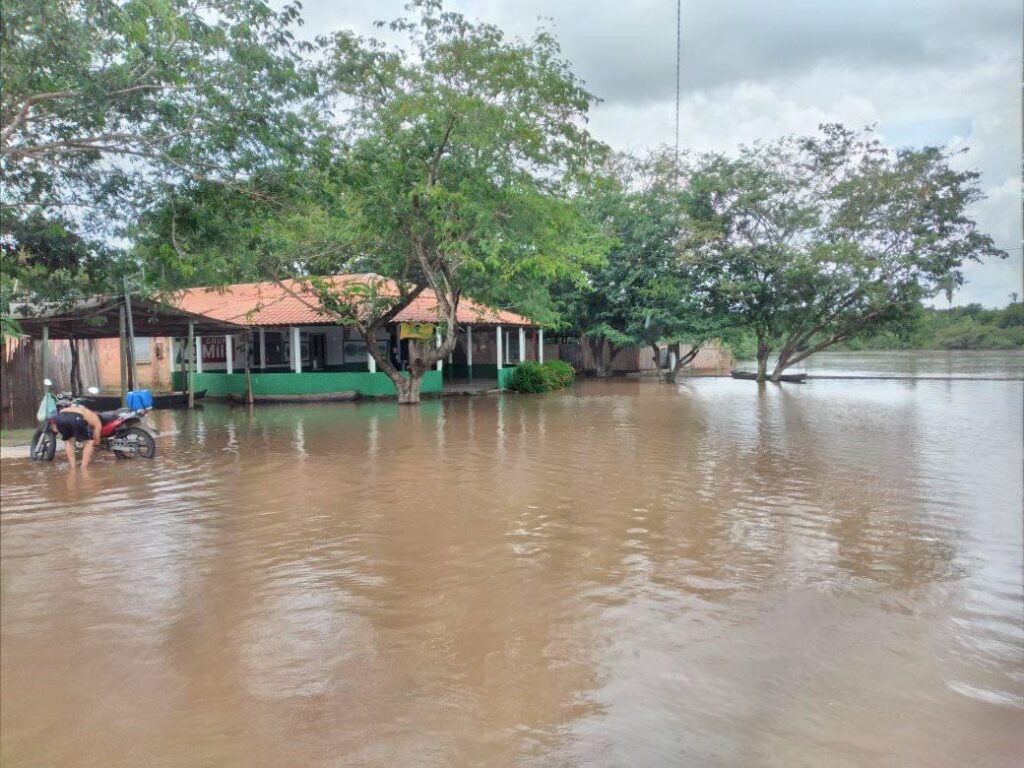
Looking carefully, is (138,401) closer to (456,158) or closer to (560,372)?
(456,158)

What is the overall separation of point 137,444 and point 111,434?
399mm

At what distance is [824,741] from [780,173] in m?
26.8

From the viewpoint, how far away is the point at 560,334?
3344cm

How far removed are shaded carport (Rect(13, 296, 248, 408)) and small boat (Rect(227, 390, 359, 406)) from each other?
1675 mm

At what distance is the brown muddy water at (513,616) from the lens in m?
3.11

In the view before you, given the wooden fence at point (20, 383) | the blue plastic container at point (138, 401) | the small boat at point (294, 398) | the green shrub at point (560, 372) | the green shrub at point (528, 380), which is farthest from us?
the green shrub at point (560, 372)

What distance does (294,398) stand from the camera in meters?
21.2

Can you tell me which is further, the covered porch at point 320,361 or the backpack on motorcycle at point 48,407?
the covered porch at point 320,361

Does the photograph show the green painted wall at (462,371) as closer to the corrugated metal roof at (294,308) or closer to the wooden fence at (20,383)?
the corrugated metal roof at (294,308)

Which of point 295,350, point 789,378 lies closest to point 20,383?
point 295,350

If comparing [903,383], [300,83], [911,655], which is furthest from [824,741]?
[903,383]

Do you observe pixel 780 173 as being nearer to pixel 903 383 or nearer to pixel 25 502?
pixel 903 383

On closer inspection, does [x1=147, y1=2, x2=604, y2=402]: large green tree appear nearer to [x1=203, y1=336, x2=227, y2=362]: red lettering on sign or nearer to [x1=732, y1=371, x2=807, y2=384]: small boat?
[x1=203, y1=336, x2=227, y2=362]: red lettering on sign

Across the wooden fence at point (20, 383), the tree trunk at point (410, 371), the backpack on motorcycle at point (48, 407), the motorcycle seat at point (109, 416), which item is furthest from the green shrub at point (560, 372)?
the backpack on motorcycle at point (48, 407)
